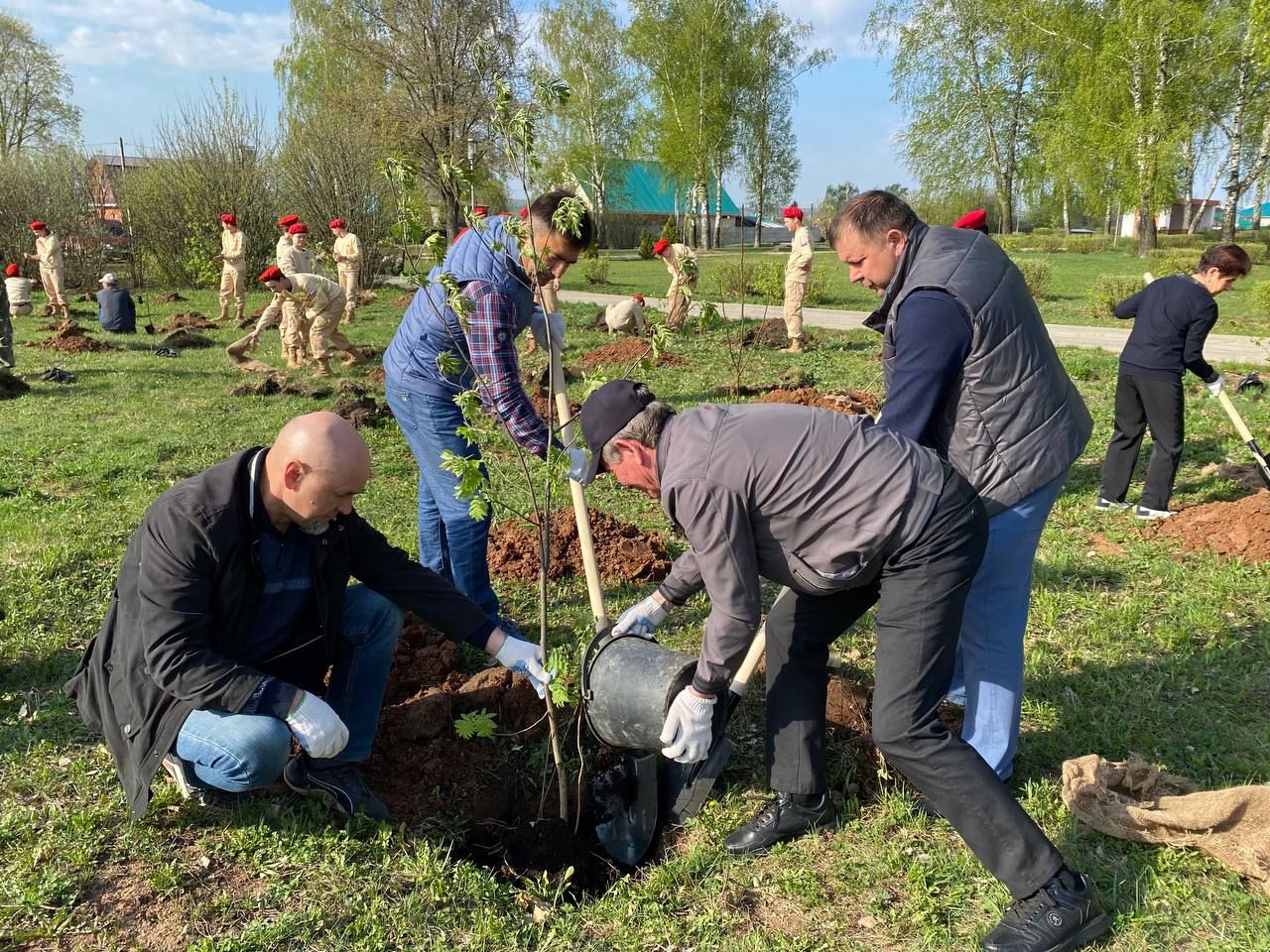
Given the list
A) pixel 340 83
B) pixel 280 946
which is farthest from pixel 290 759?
pixel 340 83

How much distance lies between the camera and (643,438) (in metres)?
2.17

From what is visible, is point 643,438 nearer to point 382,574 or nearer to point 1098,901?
point 382,574

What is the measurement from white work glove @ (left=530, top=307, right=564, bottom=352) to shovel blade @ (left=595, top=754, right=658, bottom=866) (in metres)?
1.67

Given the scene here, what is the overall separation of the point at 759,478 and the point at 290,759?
5.93 feet

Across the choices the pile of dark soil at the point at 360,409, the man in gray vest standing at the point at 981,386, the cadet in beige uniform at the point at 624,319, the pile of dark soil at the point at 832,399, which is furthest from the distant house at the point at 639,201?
the man in gray vest standing at the point at 981,386

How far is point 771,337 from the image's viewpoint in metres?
12.3

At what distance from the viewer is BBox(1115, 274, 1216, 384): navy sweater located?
532 centimetres

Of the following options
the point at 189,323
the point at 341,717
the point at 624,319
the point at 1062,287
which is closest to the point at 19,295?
the point at 189,323

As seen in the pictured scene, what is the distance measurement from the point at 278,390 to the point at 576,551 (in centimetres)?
616

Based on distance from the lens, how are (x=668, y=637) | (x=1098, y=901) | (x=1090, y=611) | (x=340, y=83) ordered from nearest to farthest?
1. (x=1098, y=901)
2. (x=668, y=637)
3. (x=1090, y=611)
4. (x=340, y=83)

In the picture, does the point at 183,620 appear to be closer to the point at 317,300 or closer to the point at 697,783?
the point at 697,783

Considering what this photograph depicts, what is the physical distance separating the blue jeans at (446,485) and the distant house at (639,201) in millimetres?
37782

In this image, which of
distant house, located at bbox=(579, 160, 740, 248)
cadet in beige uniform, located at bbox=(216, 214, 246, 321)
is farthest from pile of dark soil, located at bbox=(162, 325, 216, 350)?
distant house, located at bbox=(579, 160, 740, 248)

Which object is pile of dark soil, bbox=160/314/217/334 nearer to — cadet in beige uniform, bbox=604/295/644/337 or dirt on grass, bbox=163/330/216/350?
dirt on grass, bbox=163/330/216/350
